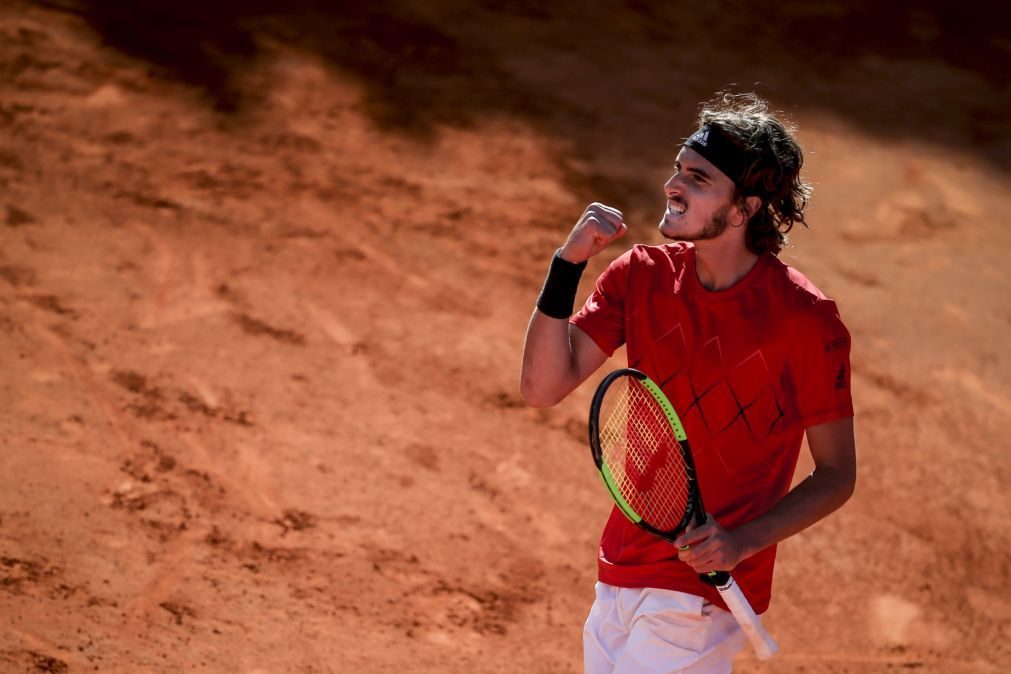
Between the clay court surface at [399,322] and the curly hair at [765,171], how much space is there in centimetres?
202

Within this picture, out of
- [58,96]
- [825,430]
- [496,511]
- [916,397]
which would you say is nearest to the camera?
[825,430]

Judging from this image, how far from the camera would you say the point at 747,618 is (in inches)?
110

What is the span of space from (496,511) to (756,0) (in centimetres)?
692

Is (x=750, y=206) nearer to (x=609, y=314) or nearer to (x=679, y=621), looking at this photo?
(x=609, y=314)

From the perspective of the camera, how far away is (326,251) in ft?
21.4

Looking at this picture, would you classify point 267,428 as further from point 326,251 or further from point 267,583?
point 326,251

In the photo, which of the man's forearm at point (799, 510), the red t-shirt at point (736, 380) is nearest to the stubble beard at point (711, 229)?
the red t-shirt at point (736, 380)

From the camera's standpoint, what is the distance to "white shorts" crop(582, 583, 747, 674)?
2.91 meters

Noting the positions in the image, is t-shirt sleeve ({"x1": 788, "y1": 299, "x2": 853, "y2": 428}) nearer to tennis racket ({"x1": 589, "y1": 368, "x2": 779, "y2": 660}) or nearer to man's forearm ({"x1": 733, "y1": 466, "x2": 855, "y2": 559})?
man's forearm ({"x1": 733, "y1": 466, "x2": 855, "y2": 559})

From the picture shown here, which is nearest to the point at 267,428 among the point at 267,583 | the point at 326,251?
the point at 267,583

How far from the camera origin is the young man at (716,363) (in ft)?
→ 9.42

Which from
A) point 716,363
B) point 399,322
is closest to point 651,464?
point 716,363

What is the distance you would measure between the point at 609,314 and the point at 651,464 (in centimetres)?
42

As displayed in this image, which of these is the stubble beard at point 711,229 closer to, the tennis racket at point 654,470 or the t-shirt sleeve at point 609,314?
the t-shirt sleeve at point 609,314
